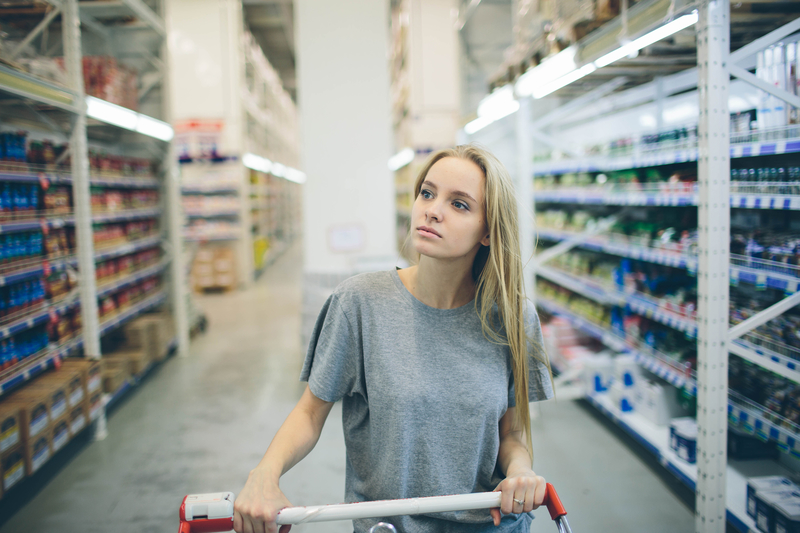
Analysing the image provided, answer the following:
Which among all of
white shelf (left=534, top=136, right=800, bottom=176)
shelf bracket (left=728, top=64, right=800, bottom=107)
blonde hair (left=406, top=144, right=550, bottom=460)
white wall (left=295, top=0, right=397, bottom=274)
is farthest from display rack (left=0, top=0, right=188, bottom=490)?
white shelf (left=534, top=136, right=800, bottom=176)

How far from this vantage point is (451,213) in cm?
125

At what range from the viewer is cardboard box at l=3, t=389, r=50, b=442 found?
2641 mm

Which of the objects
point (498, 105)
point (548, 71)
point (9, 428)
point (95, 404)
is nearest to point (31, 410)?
point (9, 428)

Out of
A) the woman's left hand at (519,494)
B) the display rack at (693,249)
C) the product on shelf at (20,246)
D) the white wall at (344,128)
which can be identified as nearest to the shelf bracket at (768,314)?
the display rack at (693,249)

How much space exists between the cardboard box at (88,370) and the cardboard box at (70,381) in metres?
0.02

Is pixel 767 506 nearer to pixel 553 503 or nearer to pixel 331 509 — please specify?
pixel 553 503

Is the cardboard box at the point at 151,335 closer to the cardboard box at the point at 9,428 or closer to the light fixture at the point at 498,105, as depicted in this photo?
the cardboard box at the point at 9,428

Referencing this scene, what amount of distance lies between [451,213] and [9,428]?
2692 millimetres

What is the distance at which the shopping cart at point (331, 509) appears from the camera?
42.0 inches

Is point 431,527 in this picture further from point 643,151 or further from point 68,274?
point 68,274

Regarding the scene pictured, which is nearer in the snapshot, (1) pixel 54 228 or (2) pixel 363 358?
(2) pixel 363 358

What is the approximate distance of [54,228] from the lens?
3.51m

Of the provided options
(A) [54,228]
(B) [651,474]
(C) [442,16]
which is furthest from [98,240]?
(C) [442,16]

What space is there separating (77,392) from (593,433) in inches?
137
